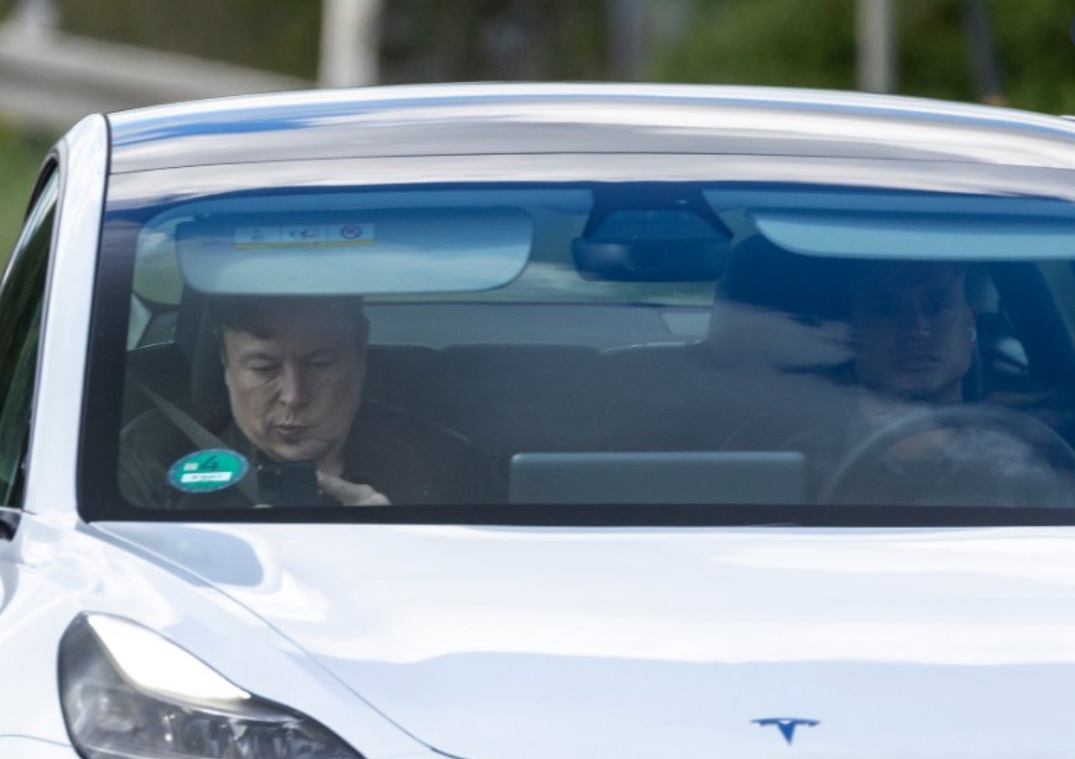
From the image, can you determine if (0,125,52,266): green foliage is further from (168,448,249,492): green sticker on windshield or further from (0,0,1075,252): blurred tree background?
(168,448,249,492): green sticker on windshield

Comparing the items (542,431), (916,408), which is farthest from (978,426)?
(542,431)

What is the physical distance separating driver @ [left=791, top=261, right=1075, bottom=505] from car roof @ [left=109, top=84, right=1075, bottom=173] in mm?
242

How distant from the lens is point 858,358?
3.39m

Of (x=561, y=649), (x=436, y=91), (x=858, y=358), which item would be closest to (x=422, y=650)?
(x=561, y=649)

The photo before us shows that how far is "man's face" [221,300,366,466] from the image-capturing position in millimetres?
3377

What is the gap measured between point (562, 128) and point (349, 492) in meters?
0.76

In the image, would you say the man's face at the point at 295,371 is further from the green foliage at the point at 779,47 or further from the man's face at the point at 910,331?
the green foliage at the point at 779,47

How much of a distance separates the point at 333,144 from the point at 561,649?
116 cm

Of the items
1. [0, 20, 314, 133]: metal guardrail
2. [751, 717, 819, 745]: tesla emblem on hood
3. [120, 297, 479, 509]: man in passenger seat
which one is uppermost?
[0, 20, 314, 133]: metal guardrail

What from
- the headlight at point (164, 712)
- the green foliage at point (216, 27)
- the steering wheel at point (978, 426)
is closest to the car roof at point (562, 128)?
the steering wheel at point (978, 426)

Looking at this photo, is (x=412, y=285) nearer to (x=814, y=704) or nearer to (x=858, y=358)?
(x=858, y=358)

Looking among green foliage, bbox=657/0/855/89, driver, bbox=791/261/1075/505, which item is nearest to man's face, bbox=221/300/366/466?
driver, bbox=791/261/1075/505

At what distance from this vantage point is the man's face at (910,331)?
3.41 metres

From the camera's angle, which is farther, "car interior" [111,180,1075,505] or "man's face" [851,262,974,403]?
"man's face" [851,262,974,403]
